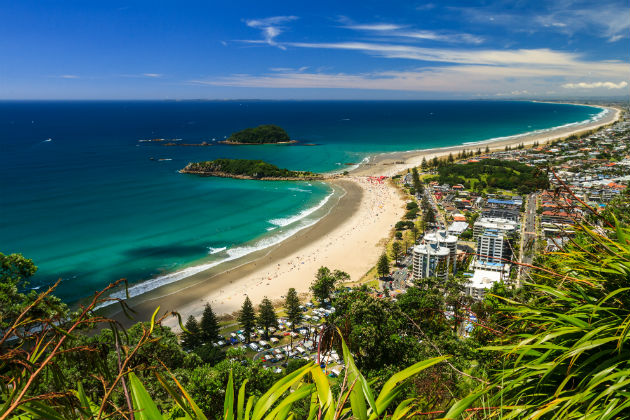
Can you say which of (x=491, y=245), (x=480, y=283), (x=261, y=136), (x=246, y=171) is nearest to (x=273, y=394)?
(x=480, y=283)

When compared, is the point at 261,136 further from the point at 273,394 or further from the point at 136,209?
the point at 273,394

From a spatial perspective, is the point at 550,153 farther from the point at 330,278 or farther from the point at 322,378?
the point at 322,378

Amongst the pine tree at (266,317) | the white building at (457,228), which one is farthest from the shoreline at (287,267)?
the white building at (457,228)

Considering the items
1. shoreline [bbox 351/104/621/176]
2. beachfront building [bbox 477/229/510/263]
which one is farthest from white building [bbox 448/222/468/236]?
shoreline [bbox 351/104/621/176]

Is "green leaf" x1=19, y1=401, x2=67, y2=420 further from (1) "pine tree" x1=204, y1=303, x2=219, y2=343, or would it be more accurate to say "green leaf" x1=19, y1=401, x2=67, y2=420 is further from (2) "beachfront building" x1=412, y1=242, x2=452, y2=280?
(2) "beachfront building" x1=412, y1=242, x2=452, y2=280

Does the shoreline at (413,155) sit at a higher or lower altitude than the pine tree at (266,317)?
higher

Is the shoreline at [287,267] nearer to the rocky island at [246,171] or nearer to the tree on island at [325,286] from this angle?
the tree on island at [325,286]
